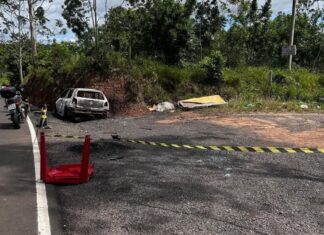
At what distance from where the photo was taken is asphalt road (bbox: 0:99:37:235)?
Answer: 5582 mm

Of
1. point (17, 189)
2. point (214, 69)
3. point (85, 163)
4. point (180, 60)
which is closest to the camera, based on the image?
point (17, 189)

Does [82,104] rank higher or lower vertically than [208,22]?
lower

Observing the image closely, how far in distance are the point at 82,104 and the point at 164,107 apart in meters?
4.37

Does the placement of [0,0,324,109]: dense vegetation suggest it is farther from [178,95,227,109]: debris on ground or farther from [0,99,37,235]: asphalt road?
[0,99,37,235]: asphalt road

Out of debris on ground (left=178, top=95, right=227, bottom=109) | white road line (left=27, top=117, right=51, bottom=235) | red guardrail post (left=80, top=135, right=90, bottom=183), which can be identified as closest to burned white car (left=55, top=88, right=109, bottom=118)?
debris on ground (left=178, top=95, right=227, bottom=109)

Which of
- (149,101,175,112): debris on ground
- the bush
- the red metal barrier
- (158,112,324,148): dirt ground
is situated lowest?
(149,101,175,112): debris on ground

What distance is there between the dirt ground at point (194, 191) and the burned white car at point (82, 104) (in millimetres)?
6888

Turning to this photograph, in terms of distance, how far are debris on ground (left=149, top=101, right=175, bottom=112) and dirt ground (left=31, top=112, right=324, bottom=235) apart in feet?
30.8

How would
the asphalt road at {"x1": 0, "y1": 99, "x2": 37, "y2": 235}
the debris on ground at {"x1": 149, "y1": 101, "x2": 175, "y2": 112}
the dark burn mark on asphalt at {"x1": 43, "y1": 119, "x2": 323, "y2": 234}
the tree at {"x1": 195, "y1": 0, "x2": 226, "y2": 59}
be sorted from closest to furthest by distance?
the asphalt road at {"x1": 0, "y1": 99, "x2": 37, "y2": 235} < the dark burn mark on asphalt at {"x1": 43, "y1": 119, "x2": 323, "y2": 234} < the debris on ground at {"x1": 149, "y1": 101, "x2": 175, "y2": 112} < the tree at {"x1": 195, "y1": 0, "x2": 226, "y2": 59}

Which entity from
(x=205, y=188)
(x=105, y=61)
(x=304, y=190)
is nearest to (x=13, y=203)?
(x=205, y=188)

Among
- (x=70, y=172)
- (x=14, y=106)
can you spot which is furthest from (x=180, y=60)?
(x=70, y=172)

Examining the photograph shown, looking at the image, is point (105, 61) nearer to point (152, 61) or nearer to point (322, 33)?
point (152, 61)

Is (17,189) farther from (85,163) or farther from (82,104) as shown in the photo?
(82,104)

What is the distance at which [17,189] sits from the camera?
727 cm
